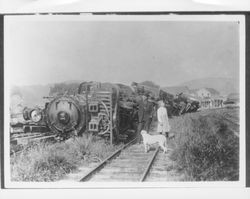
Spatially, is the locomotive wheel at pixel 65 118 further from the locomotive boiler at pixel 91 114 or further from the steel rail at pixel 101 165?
the steel rail at pixel 101 165

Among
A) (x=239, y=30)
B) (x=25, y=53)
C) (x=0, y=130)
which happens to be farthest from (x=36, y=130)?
(x=239, y=30)

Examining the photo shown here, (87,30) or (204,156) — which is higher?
(87,30)

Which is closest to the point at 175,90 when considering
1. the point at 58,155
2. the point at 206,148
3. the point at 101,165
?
the point at 206,148

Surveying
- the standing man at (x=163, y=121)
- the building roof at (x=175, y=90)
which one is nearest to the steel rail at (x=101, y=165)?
the standing man at (x=163, y=121)

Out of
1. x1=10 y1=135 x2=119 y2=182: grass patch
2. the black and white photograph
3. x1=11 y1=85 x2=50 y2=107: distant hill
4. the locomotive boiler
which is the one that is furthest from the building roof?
x1=11 y1=85 x2=50 y2=107: distant hill

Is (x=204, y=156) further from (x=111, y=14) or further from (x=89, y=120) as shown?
(x=111, y=14)

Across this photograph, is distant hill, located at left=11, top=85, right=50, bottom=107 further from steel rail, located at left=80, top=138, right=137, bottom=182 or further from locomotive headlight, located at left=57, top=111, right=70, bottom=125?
steel rail, located at left=80, top=138, right=137, bottom=182
